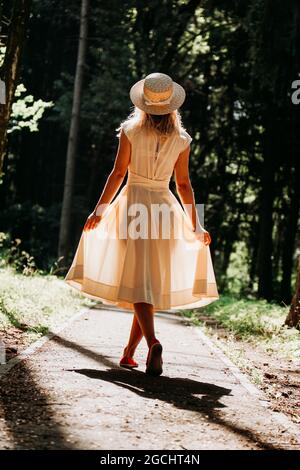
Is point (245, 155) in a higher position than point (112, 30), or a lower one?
lower

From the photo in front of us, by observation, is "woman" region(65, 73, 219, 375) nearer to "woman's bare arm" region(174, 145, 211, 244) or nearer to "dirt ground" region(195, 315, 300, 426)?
"woman's bare arm" region(174, 145, 211, 244)

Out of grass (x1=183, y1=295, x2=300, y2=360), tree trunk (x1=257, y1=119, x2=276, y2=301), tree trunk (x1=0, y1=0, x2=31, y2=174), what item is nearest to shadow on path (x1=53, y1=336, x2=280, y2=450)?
A: grass (x1=183, y1=295, x2=300, y2=360)

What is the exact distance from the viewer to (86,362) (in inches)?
251

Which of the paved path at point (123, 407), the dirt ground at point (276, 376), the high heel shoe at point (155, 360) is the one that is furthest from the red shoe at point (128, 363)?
the dirt ground at point (276, 376)

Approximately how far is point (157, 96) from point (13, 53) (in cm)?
477

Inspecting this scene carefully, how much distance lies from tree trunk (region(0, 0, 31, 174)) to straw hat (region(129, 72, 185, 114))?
4.36 m

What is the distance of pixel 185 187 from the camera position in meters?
6.23

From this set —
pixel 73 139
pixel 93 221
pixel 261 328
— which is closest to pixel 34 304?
pixel 261 328

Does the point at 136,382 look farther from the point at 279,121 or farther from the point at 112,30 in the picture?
the point at 112,30

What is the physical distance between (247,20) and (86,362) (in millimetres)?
14995

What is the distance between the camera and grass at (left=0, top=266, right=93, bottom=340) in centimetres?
842

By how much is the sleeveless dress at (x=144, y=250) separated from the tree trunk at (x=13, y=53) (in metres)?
4.39

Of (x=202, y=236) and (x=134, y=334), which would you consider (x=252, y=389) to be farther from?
(x=202, y=236)
